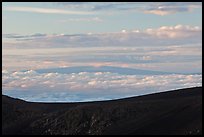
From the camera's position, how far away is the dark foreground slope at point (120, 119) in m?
41.5

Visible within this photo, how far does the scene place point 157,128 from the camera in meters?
41.5

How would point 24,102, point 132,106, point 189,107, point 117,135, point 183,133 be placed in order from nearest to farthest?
point 183,133
point 117,135
point 189,107
point 132,106
point 24,102

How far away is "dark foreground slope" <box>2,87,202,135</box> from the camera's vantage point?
4153 cm

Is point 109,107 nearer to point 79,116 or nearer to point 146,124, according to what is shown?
point 79,116

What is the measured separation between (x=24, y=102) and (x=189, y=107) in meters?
27.6

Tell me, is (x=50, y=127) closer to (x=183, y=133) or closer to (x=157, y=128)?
(x=157, y=128)

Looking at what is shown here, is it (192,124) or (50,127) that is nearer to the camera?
(192,124)

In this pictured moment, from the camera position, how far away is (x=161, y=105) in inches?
1891

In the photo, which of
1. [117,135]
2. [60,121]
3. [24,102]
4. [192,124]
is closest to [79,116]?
[60,121]

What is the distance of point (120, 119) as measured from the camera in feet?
152

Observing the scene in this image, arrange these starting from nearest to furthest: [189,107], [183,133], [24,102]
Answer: [183,133]
[189,107]
[24,102]

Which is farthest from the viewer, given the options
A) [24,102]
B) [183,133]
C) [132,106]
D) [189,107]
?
[24,102]

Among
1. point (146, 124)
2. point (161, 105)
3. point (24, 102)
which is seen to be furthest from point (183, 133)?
point (24, 102)

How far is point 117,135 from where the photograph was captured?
136 feet
